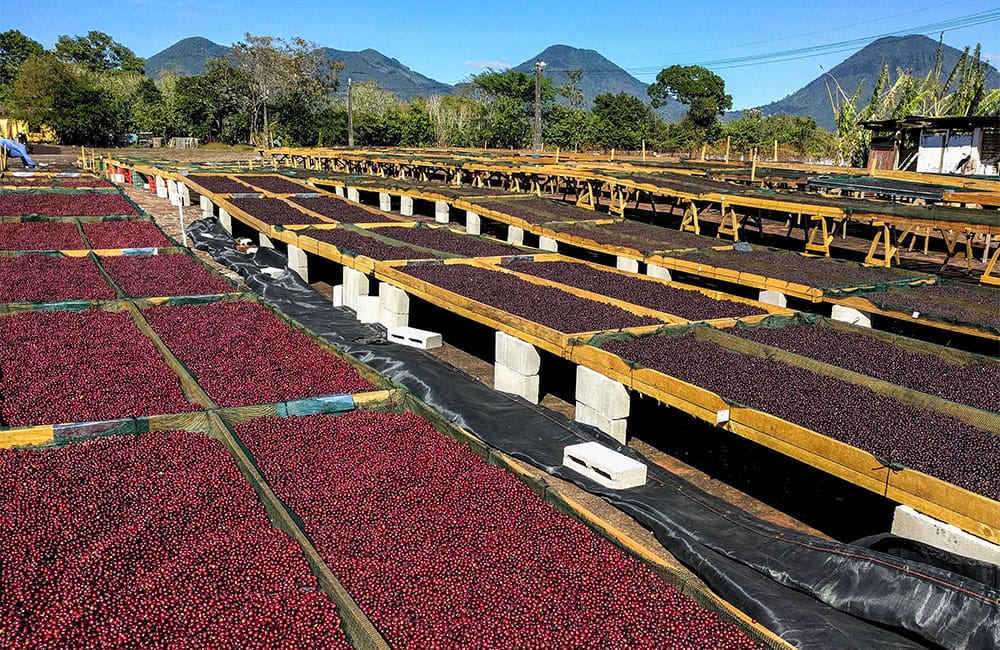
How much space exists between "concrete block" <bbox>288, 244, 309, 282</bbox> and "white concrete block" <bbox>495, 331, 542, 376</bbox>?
6.43m

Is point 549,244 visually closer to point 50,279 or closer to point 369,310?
point 369,310

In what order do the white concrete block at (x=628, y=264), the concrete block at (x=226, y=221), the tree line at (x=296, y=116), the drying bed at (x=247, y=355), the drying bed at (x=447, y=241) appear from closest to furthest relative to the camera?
the drying bed at (x=247, y=355) → the drying bed at (x=447, y=241) → the white concrete block at (x=628, y=264) → the concrete block at (x=226, y=221) → the tree line at (x=296, y=116)

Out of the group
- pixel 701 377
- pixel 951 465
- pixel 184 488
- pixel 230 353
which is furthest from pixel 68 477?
pixel 951 465

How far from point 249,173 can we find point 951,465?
23976 millimetres

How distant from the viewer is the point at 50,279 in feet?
35.1

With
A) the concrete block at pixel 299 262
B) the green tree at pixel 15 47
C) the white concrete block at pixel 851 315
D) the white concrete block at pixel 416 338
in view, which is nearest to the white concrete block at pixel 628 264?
the white concrete block at pixel 851 315

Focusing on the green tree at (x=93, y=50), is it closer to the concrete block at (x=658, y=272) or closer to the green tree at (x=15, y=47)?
the green tree at (x=15, y=47)

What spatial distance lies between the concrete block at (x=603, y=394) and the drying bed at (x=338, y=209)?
10.0 metres

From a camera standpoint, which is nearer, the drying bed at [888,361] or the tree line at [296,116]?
the drying bed at [888,361]

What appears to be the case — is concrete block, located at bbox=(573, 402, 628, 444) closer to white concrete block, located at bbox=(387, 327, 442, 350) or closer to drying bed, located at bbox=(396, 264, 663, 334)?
drying bed, located at bbox=(396, 264, 663, 334)

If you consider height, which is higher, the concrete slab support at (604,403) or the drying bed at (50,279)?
the drying bed at (50,279)

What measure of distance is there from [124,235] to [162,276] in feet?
14.6

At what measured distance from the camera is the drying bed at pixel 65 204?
1722 cm

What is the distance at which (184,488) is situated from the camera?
199 inches
